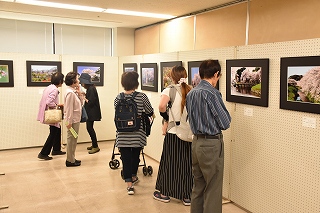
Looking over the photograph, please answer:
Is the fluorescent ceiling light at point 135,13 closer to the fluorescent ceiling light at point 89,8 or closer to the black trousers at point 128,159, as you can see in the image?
the fluorescent ceiling light at point 89,8

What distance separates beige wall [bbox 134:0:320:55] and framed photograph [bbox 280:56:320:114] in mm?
935

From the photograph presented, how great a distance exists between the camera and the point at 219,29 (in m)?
5.12

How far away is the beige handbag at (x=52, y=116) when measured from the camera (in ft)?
18.4

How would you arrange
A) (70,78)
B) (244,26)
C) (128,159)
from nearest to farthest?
1. (128,159)
2. (244,26)
3. (70,78)

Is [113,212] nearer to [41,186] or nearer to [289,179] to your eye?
[41,186]

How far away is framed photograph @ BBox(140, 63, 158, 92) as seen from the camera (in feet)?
18.2

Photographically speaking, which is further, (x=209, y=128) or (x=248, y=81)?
(x=248, y=81)

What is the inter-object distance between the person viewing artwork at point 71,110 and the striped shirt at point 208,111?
268 centimetres

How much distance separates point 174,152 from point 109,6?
281 centimetres

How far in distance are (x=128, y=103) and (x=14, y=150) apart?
12.3 feet

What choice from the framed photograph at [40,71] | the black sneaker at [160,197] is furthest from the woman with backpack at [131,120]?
the framed photograph at [40,71]

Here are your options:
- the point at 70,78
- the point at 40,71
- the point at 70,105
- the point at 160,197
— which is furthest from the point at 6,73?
the point at 160,197

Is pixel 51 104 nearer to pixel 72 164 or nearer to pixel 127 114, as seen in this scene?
pixel 72 164

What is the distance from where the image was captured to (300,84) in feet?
9.55
